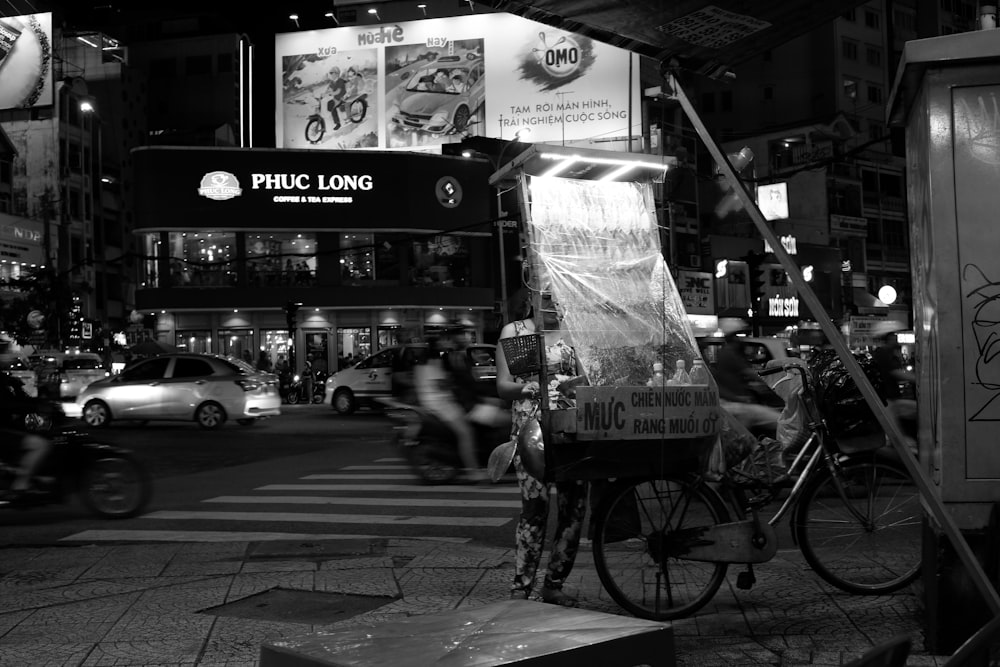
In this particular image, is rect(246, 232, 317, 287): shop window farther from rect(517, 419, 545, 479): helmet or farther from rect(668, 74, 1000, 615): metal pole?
rect(668, 74, 1000, 615): metal pole

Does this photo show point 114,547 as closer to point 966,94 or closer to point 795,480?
point 795,480

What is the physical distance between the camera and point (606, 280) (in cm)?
571

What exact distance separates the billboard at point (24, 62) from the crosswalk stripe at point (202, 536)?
39.2 m

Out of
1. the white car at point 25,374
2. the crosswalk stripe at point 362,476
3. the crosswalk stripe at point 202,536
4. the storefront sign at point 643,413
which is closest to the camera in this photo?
the storefront sign at point 643,413

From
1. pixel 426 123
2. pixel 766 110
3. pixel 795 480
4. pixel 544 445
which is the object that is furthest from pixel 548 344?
pixel 766 110

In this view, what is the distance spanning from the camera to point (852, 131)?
171ft

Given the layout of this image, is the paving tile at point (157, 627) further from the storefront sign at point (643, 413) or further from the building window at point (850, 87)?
the building window at point (850, 87)

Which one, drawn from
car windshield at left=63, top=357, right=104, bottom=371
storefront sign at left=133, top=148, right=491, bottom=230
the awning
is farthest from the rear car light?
storefront sign at left=133, top=148, right=491, bottom=230

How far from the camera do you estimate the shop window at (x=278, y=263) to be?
132 feet

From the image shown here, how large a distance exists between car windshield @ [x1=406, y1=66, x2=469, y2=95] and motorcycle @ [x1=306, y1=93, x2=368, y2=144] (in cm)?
206

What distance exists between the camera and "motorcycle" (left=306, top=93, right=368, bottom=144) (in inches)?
1640

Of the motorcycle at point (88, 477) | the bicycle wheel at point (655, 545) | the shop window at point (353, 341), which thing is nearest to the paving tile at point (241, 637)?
the bicycle wheel at point (655, 545)

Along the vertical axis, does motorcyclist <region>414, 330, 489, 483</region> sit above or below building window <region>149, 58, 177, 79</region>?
below

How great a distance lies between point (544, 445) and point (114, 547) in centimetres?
457
